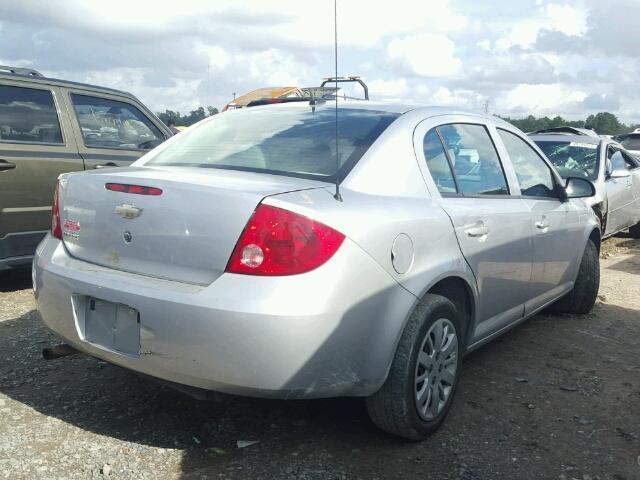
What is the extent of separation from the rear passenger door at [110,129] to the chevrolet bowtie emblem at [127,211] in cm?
328

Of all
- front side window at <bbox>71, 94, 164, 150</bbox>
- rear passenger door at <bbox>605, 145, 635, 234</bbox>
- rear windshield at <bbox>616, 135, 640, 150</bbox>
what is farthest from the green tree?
front side window at <bbox>71, 94, 164, 150</bbox>

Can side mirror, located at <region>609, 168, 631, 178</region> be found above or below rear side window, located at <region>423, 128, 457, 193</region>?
below

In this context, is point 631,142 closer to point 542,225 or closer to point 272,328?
point 542,225

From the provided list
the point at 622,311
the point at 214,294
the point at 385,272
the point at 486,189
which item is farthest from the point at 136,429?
the point at 622,311

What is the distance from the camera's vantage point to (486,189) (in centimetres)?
360

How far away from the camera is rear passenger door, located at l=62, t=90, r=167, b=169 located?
586 centimetres

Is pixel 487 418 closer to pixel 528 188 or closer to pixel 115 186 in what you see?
pixel 528 188

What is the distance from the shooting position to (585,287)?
5078 millimetres

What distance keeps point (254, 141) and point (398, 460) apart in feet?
5.42

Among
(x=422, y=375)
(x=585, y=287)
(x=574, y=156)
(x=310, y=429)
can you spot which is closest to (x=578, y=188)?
(x=585, y=287)

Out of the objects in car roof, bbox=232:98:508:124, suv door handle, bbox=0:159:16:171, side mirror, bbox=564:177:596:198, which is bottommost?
side mirror, bbox=564:177:596:198

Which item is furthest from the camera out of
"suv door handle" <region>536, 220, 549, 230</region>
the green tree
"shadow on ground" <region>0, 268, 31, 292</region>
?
the green tree

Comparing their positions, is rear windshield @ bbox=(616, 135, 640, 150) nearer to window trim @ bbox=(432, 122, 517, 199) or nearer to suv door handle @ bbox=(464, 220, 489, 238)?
window trim @ bbox=(432, 122, 517, 199)

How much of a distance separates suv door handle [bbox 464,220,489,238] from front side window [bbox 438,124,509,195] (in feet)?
0.60
